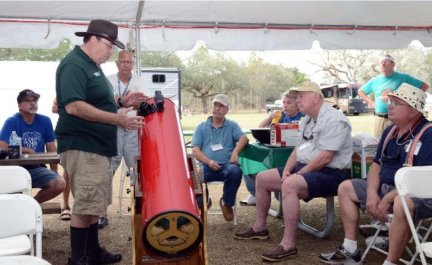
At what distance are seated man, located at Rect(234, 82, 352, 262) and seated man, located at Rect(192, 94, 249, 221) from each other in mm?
681

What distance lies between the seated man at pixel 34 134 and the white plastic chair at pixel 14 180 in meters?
1.35

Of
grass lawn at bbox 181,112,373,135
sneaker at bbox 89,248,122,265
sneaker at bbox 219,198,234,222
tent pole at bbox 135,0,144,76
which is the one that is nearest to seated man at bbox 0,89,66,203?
sneaker at bbox 89,248,122,265

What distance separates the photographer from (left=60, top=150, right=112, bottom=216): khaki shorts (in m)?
3.11

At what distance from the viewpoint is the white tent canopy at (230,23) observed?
5195 millimetres

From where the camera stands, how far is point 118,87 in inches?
182

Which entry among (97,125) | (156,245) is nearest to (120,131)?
(97,125)

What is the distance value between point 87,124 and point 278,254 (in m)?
1.69

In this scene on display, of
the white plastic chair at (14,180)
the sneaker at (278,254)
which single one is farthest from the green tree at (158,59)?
the white plastic chair at (14,180)

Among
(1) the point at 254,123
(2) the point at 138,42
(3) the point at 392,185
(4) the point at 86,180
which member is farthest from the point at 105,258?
(1) the point at 254,123

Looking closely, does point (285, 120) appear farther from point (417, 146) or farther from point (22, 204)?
point (22, 204)

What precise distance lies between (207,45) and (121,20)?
41.4 inches

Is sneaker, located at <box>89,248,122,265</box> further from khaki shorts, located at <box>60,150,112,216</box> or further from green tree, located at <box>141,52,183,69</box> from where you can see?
green tree, located at <box>141,52,183,69</box>

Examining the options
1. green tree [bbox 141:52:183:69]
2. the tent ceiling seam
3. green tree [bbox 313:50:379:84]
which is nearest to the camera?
the tent ceiling seam

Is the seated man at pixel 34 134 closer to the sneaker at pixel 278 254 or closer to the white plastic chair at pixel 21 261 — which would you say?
the sneaker at pixel 278 254
